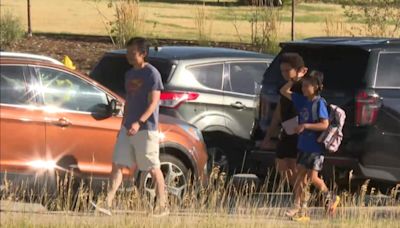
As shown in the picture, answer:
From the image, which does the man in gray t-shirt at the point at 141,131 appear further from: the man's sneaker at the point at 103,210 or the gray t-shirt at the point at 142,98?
the man's sneaker at the point at 103,210

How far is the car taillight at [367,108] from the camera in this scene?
9562 millimetres

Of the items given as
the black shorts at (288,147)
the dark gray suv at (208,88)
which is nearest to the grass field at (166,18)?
the dark gray suv at (208,88)

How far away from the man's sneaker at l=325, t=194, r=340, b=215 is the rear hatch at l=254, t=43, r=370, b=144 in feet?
2.75

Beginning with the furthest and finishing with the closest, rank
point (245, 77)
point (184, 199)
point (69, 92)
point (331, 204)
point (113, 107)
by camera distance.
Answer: point (245, 77), point (113, 107), point (69, 92), point (331, 204), point (184, 199)

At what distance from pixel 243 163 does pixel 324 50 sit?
1891 millimetres

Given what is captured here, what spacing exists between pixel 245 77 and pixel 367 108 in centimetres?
309

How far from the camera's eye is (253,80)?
12.5m

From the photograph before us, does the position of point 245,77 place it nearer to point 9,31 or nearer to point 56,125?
point 56,125

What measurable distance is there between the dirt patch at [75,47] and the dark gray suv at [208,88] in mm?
7741

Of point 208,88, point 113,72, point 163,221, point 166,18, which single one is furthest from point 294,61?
point 166,18

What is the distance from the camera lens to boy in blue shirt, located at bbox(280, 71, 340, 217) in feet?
29.8

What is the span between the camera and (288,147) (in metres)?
9.61

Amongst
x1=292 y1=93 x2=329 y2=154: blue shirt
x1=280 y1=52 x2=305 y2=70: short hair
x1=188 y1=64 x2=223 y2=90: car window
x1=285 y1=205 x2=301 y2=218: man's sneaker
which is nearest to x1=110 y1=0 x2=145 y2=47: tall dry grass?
x1=188 y1=64 x2=223 y2=90: car window

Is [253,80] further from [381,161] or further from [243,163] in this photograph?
[381,161]
